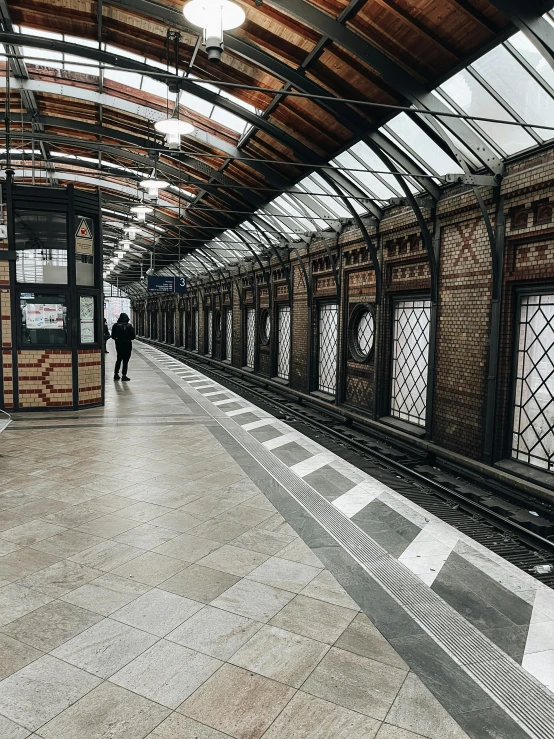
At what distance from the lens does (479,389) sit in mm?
7910

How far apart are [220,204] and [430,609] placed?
1556 cm

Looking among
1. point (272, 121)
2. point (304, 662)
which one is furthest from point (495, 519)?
point (272, 121)

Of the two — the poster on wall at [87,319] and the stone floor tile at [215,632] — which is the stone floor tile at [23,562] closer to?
the stone floor tile at [215,632]

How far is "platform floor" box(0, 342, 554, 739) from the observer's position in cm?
283

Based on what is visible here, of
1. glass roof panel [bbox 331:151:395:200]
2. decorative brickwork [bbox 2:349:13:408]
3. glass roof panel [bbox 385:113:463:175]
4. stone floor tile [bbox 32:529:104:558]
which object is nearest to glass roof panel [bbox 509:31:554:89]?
glass roof panel [bbox 385:113:463:175]

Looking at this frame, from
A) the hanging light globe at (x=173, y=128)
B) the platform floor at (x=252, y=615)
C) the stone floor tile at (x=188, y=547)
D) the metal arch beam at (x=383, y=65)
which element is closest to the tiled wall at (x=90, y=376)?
the platform floor at (x=252, y=615)

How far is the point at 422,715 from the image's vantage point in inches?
112

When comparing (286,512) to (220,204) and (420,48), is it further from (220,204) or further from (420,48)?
(220,204)

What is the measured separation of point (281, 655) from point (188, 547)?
5.80 ft

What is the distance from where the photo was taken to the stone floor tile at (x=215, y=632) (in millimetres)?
3375

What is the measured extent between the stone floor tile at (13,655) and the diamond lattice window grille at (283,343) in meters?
14.2

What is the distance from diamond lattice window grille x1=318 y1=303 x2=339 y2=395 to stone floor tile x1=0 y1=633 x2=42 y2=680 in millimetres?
10743

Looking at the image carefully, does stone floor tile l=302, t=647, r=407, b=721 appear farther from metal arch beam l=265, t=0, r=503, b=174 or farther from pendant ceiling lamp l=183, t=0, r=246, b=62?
metal arch beam l=265, t=0, r=503, b=174

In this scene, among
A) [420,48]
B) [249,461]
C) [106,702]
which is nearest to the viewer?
[106,702]
